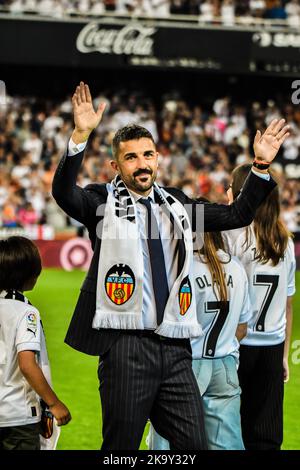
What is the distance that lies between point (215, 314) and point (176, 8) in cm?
2359

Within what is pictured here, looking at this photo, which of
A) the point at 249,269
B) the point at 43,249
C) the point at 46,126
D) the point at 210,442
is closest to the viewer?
the point at 210,442

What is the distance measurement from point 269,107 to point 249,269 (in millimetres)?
24097

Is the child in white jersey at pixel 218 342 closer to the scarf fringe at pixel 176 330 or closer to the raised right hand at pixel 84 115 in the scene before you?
the scarf fringe at pixel 176 330

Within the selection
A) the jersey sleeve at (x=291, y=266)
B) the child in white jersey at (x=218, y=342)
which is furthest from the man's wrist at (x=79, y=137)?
the jersey sleeve at (x=291, y=266)

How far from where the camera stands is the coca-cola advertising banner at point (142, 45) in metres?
26.2

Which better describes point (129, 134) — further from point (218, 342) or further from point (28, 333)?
point (218, 342)

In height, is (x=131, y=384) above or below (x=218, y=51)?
below

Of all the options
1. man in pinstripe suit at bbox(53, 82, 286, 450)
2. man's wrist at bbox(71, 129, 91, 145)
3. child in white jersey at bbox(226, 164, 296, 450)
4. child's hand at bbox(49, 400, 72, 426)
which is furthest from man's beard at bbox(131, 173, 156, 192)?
child's hand at bbox(49, 400, 72, 426)

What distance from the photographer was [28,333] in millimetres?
4410

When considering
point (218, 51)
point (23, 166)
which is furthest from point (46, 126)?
point (218, 51)

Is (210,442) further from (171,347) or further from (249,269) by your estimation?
(249,269)

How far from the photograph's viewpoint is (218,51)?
2728 cm

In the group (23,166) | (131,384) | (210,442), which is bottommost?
(210,442)

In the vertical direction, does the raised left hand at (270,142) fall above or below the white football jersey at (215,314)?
above
